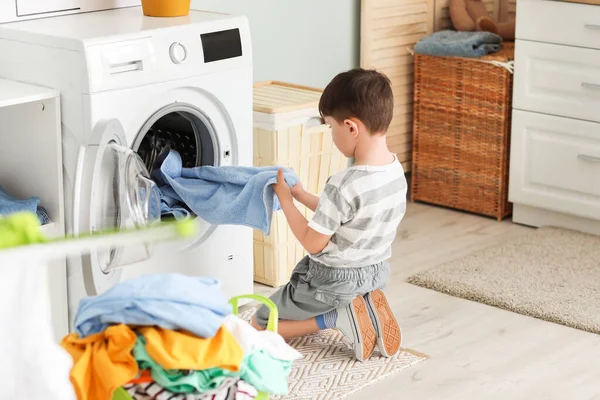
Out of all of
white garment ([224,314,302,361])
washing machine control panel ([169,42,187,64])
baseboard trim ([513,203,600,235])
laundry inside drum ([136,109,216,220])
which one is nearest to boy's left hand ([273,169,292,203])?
laundry inside drum ([136,109,216,220])

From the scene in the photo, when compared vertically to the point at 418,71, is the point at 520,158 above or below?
below

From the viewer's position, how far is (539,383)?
250cm

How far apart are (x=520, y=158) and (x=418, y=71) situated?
1.76 feet

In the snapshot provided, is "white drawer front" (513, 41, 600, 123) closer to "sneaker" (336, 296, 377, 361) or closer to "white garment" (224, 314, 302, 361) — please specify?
"sneaker" (336, 296, 377, 361)

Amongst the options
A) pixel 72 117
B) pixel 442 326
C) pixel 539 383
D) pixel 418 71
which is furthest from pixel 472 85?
pixel 72 117

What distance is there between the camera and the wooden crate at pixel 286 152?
2.99m

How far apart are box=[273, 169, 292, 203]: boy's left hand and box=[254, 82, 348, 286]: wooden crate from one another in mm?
487

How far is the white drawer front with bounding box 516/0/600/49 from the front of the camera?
3.40m

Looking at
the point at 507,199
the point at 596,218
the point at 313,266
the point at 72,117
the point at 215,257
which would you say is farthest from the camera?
the point at 507,199

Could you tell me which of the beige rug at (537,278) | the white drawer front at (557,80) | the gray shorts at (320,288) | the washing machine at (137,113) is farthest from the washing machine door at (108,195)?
the white drawer front at (557,80)

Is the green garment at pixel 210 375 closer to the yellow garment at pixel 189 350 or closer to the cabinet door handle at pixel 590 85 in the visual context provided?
the yellow garment at pixel 189 350

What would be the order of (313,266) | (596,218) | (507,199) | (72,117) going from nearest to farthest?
(72,117) < (313,266) < (596,218) < (507,199)

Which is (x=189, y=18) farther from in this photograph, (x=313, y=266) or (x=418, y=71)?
(x=418, y=71)

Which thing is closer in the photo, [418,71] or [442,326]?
[442,326]
